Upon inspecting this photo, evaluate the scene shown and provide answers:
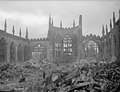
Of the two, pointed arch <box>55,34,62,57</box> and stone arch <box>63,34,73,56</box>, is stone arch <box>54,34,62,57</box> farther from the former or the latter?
stone arch <box>63,34,73,56</box>

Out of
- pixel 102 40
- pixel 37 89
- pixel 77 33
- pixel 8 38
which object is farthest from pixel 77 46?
pixel 37 89

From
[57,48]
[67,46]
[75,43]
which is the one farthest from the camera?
[57,48]

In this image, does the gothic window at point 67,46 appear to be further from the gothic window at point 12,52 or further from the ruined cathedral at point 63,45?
the gothic window at point 12,52

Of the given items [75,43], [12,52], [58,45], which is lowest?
[12,52]

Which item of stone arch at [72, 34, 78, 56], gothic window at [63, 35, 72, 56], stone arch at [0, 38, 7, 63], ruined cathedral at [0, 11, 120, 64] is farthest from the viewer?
gothic window at [63, 35, 72, 56]

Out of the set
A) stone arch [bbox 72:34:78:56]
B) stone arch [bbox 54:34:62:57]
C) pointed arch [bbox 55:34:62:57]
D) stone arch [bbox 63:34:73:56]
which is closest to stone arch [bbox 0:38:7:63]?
Result: stone arch [bbox 54:34:62:57]

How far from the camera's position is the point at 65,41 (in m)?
38.5

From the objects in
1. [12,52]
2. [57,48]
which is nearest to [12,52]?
[12,52]

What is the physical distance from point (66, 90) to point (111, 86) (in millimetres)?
2897

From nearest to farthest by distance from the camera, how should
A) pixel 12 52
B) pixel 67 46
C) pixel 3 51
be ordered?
pixel 3 51
pixel 12 52
pixel 67 46

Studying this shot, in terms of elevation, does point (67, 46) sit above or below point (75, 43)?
below

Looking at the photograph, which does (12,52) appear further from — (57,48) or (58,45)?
(58,45)

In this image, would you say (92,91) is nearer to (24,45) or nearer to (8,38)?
(8,38)

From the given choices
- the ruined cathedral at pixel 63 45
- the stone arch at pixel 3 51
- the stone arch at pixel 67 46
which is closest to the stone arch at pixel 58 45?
the ruined cathedral at pixel 63 45
